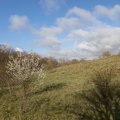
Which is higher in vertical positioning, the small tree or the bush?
the small tree

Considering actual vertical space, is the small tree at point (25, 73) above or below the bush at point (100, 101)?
above

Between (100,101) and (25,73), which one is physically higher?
(25,73)

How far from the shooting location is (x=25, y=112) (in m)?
17.8

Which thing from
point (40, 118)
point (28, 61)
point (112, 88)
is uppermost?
point (28, 61)

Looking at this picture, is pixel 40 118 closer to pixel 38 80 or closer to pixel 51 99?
pixel 51 99

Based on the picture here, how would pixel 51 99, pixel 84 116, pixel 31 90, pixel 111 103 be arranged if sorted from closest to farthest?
pixel 84 116, pixel 111 103, pixel 51 99, pixel 31 90

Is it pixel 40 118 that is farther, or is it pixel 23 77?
pixel 23 77

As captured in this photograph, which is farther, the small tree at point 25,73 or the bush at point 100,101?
the small tree at point 25,73

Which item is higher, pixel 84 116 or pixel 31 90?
pixel 31 90

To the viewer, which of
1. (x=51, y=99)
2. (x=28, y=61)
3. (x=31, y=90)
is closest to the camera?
(x=51, y=99)

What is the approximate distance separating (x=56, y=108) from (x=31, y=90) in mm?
7124

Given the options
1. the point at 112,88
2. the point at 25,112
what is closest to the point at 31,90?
the point at 25,112

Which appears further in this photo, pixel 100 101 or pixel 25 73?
pixel 25 73

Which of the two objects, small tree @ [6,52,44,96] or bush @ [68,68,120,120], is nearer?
bush @ [68,68,120,120]
